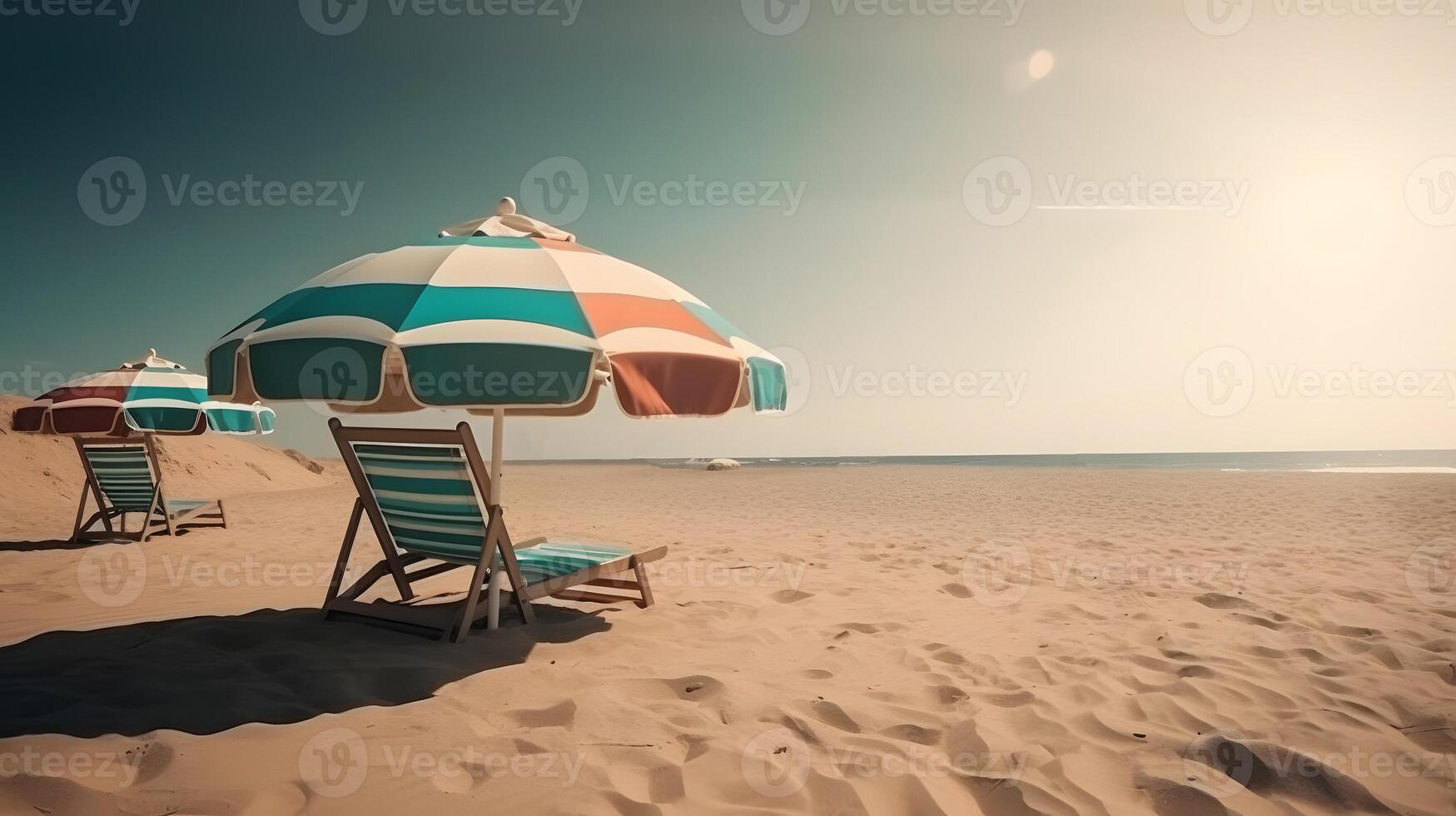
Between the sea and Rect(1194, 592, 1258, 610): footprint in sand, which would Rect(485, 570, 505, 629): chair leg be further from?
the sea

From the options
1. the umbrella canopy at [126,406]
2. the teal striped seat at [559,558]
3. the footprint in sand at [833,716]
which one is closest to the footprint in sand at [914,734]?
the footprint in sand at [833,716]

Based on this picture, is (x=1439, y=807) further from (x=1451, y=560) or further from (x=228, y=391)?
(x=1451, y=560)

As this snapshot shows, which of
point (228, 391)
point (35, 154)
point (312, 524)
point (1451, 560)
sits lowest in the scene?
point (312, 524)

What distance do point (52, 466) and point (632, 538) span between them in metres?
14.8

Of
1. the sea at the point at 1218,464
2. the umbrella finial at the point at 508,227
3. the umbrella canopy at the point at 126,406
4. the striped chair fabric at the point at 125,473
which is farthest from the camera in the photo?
the sea at the point at 1218,464

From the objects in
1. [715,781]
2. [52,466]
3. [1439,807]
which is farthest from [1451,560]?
[52,466]

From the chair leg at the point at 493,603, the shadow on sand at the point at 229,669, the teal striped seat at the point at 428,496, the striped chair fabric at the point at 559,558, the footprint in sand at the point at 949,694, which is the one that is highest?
the teal striped seat at the point at 428,496

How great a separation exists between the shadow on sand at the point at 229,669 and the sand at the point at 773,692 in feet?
0.06

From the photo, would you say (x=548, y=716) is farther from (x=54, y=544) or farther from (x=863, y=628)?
(x=54, y=544)

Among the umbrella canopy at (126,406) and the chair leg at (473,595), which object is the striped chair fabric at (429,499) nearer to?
the chair leg at (473,595)

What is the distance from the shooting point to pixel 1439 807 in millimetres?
2076

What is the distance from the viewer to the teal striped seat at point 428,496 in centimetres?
331

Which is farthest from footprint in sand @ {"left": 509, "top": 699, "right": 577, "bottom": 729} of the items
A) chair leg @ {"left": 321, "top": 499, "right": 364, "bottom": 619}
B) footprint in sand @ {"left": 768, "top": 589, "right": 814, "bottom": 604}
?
footprint in sand @ {"left": 768, "top": 589, "right": 814, "bottom": 604}

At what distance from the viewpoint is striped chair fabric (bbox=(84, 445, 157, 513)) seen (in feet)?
24.0
